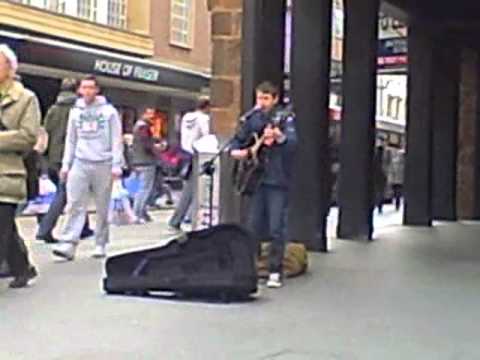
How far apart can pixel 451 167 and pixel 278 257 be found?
13.3 metres

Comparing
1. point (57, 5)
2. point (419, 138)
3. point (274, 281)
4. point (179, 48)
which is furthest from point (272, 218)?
point (179, 48)

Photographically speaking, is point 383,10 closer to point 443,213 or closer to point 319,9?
point 443,213

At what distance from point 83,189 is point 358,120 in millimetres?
6190

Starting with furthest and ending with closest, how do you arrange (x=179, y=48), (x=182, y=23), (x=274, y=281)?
(x=182, y=23), (x=179, y=48), (x=274, y=281)

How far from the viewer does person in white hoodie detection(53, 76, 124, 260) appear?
42.5 ft

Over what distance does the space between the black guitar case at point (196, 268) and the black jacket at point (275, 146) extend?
1.07 m

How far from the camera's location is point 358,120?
1811 centimetres

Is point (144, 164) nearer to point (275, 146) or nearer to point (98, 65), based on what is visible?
point (275, 146)

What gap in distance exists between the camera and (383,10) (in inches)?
891

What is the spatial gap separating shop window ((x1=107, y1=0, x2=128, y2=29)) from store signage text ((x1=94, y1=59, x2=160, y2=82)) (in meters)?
2.18

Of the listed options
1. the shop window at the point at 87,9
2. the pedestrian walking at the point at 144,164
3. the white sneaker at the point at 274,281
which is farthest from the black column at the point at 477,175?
the white sneaker at the point at 274,281

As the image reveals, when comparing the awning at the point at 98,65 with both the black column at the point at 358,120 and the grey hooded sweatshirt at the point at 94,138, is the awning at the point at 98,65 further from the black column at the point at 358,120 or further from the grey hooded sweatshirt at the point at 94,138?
the grey hooded sweatshirt at the point at 94,138

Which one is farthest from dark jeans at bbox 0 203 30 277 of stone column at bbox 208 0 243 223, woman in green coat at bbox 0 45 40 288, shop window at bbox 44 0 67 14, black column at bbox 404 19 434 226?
shop window at bbox 44 0 67 14

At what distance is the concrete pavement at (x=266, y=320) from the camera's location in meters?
8.02
